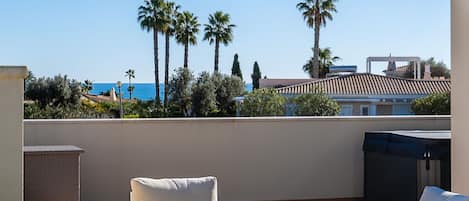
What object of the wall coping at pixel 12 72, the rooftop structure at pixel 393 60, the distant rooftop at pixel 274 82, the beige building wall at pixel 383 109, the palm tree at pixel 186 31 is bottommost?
the beige building wall at pixel 383 109

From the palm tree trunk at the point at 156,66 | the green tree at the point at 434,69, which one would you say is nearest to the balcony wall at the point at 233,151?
the palm tree trunk at the point at 156,66

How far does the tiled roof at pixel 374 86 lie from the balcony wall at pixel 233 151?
20.9m

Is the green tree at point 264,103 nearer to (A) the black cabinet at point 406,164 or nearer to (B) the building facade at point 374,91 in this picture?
(B) the building facade at point 374,91

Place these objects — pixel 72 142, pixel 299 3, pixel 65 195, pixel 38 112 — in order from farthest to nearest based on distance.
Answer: pixel 299 3
pixel 38 112
pixel 72 142
pixel 65 195

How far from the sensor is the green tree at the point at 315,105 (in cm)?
2288

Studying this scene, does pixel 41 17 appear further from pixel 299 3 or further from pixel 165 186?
pixel 165 186

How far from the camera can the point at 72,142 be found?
698cm

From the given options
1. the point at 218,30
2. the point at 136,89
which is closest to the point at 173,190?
the point at 218,30

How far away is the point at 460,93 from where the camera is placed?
5.65m

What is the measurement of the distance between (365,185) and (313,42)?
28.8 metres

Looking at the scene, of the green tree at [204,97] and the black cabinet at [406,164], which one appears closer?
the black cabinet at [406,164]

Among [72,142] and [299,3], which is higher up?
[299,3]

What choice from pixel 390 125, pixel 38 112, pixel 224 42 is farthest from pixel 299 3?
pixel 390 125

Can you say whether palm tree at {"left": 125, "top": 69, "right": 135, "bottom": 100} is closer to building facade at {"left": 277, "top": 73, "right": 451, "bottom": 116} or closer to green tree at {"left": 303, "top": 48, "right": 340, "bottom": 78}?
green tree at {"left": 303, "top": 48, "right": 340, "bottom": 78}
